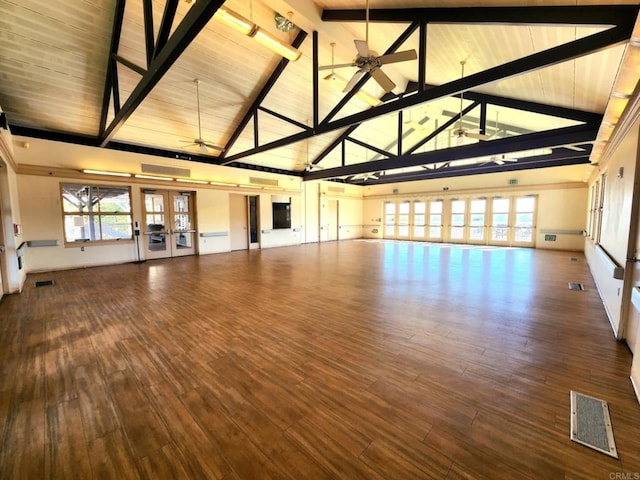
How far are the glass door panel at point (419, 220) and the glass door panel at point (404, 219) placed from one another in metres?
0.31

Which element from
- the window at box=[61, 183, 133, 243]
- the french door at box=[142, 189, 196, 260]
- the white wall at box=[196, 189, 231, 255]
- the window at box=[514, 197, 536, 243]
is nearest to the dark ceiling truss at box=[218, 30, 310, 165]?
the white wall at box=[196, 189, 231, 255]

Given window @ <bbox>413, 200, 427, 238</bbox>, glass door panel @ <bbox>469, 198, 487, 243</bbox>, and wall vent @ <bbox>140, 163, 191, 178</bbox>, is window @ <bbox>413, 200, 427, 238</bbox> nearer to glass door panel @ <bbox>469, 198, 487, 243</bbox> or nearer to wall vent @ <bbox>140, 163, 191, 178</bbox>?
glass door panel @ <bbox>469, 198, 487, 243</bbox>

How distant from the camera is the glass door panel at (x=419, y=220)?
12922 mm

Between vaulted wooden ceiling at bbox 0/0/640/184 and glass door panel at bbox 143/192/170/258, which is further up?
vaulted wooden ceiling at bbox 0/0/640/184

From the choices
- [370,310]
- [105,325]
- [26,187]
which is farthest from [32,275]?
[370,310]

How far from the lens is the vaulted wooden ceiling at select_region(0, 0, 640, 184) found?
3.25 metres

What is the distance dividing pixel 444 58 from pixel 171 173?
771 cm

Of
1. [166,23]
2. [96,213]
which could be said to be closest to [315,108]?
[166,23]

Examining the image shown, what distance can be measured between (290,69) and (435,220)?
9401 mm

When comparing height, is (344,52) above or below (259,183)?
above

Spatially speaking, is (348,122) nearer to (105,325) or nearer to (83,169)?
(105,325)

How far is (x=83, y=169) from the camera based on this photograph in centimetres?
652

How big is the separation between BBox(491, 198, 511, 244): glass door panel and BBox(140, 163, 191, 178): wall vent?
12018 mm

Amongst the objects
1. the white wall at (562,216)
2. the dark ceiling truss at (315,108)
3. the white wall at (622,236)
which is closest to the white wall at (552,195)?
the white wall at (562,216)
